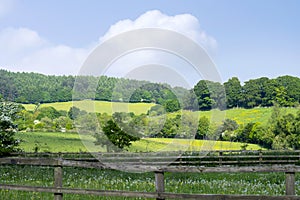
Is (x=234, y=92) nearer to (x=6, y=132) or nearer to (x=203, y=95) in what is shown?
(x=6, y=132)

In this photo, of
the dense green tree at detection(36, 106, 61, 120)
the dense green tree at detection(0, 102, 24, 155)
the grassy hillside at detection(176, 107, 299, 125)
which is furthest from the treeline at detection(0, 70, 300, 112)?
the dense green tree at detection(0, 102, 24, 155)

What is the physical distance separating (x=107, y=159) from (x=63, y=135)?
37.1 metres

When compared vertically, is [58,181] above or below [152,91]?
below

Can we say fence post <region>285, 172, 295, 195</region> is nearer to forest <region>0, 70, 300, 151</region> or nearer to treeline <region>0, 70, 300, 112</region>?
forest <region>0, 70, 300, 151</region>

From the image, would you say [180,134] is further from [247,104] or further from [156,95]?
[247,104]

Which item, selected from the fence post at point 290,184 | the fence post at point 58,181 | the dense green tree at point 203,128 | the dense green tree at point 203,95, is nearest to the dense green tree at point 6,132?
the dense green tree at point 203,128

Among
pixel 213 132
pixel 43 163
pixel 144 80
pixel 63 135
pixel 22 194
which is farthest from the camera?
pixel 63 135

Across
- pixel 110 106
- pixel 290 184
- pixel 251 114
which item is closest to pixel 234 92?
pixel 251 114

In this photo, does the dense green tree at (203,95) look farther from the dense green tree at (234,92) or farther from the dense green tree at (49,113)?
the dense green tree at (234,92)

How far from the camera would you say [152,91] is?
41.3 feet

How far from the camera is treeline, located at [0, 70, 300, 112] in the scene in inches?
477

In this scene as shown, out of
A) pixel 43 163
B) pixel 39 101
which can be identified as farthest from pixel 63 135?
pixel 43 163

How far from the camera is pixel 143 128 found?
12.5 metres

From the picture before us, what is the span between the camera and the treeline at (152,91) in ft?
39.8
